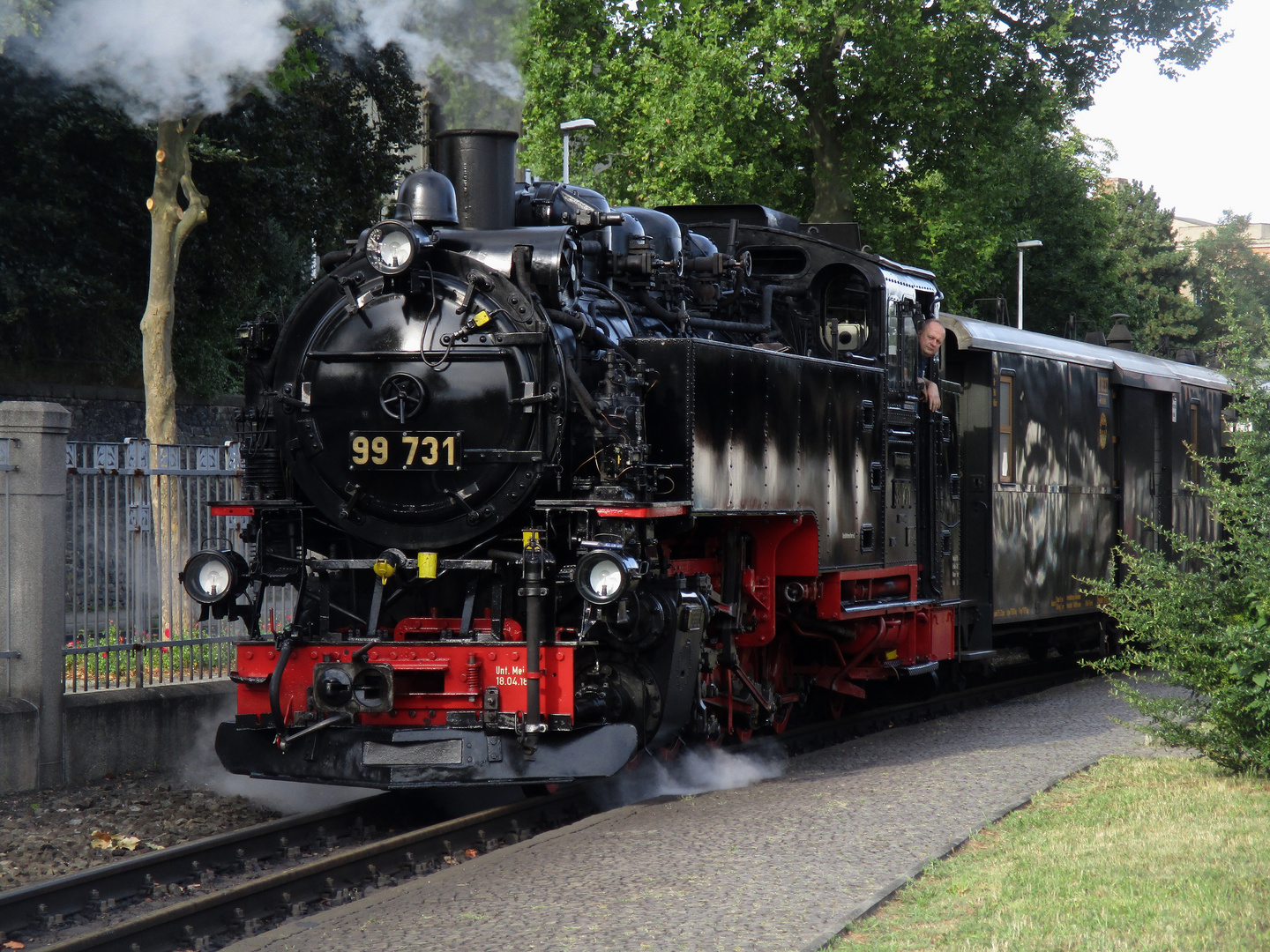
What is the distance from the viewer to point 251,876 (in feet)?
20.1

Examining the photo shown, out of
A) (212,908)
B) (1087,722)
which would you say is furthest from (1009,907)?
(1087,722)

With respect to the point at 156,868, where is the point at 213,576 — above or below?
above

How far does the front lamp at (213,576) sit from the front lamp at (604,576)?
6.49 ft

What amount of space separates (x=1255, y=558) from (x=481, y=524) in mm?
4348

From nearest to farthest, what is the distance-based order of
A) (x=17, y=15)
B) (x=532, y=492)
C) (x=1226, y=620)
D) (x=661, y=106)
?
1. (x=532, y=492)
2. (x=1226, y=620)
3. (x=17, y=15)
4. (x=661, y=106)

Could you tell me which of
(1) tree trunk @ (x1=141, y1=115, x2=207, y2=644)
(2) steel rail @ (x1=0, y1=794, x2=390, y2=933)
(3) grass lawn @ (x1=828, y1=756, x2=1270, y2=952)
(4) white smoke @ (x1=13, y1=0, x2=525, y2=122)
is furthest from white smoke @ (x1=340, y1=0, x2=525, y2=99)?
(3) grass lawn @ (x1=828, y1=756, x2=1270, y2=952)

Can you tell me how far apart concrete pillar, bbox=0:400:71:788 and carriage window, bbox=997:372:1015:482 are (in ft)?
23.9

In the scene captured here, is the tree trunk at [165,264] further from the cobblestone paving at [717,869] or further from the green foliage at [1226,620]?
the green foliage at [1226,620]

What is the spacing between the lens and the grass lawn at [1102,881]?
469 cm

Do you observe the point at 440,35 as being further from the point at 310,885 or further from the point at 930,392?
the point at 310,885

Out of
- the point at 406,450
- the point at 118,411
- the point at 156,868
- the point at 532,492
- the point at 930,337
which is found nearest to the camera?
the point at 156,868

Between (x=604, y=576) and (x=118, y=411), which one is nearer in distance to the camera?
(x=604, y=576)

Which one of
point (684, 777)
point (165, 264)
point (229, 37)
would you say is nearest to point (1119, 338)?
point (165, 264)

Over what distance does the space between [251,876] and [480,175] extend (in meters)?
3.84
